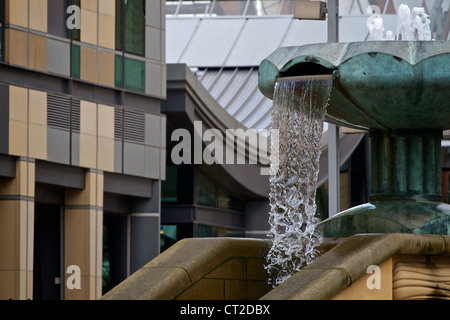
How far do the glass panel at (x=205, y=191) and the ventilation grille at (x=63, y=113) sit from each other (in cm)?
887

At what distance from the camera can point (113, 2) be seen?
1181 inches

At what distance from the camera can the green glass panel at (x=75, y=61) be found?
28.4 metres

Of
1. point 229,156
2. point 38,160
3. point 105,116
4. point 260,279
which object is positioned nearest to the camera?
point 260,279

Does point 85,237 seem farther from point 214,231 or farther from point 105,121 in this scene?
point 214,231

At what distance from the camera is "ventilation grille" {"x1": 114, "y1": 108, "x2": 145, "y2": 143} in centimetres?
2991

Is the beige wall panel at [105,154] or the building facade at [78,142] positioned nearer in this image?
the building facade at [78,142]

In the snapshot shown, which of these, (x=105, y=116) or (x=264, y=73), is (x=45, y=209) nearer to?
(x=105, y=116)

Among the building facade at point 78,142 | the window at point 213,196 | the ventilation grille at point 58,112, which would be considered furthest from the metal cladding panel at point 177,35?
the ventilation grille at point 58,112

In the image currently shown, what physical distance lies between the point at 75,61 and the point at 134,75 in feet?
9.11

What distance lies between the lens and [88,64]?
95.5 feet

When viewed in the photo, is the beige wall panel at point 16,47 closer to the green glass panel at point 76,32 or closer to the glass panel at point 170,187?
the green glass panel at point 76,32
